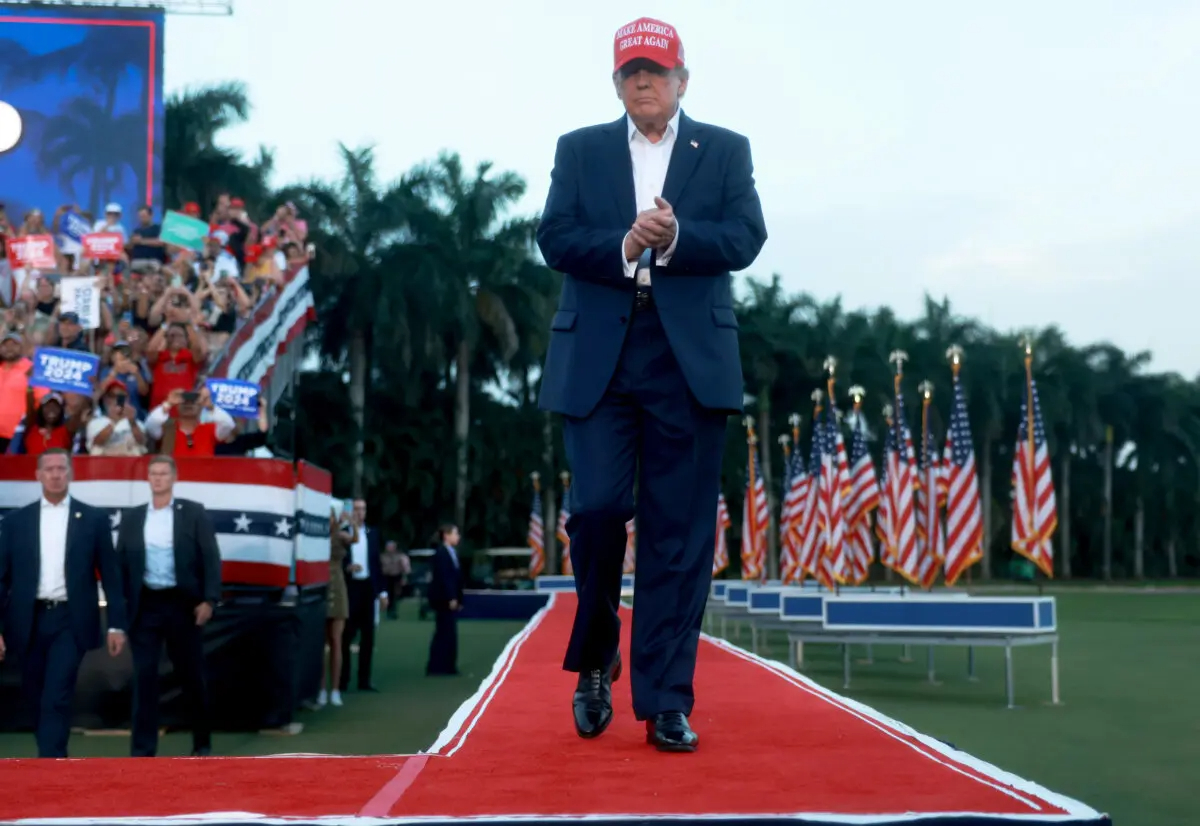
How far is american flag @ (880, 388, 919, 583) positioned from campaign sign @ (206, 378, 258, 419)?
973 centimetres

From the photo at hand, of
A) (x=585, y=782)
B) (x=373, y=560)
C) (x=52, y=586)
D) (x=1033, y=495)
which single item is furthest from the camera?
(x=1033, y=495)

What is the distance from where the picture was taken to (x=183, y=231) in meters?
19.8

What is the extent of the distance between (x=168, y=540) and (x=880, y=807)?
7251mm

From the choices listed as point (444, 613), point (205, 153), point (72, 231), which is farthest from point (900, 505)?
point (205, 153)

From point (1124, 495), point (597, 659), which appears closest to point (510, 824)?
point (597, 659)

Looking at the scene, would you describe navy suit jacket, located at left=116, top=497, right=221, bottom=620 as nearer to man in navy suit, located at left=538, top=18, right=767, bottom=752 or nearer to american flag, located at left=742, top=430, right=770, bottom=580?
man in navy suit, located at left=538, top=18, right=767, bottom=752

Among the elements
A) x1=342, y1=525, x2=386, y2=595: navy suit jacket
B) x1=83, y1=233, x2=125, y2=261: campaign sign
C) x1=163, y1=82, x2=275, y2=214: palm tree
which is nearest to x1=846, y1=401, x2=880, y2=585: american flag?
x1=342, y1=525, x2=386, y2=595: navy suit jacket

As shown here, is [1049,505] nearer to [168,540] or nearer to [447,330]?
[168,540]

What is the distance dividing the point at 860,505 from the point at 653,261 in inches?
805

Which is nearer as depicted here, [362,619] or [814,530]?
[362,619]

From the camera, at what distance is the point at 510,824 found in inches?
118

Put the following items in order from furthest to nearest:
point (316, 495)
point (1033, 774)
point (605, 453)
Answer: point (316, 495)
point (1033, 774)
point (605, 453)

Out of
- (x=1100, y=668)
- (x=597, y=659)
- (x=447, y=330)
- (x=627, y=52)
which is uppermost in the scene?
(x=447, y=330)

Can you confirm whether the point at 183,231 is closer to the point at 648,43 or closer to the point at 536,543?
the point at 648,43
